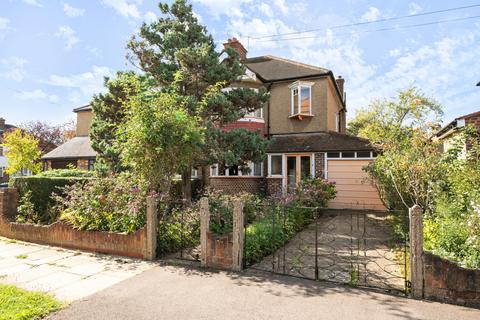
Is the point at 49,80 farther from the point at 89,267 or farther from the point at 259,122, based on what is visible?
the point at 89,267

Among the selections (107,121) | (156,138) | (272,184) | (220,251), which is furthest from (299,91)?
(220,251)

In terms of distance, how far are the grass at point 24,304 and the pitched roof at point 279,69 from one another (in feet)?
49.2

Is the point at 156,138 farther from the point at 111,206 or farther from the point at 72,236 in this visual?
the point at 72,236

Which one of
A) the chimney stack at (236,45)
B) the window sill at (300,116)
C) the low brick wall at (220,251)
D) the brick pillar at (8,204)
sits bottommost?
the low brick wall at (220,251)

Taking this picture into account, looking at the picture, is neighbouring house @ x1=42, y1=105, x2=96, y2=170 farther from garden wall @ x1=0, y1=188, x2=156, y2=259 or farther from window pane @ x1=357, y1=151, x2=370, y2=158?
window pane @ x1=357, y1=151, x2=370, y2=158

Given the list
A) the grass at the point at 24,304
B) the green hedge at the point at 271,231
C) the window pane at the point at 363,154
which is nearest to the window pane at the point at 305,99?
the window pane at the point at 363,154

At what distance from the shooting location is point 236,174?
52.9ft

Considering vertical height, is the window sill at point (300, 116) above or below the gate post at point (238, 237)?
above

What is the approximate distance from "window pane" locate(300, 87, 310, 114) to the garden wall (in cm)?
1229

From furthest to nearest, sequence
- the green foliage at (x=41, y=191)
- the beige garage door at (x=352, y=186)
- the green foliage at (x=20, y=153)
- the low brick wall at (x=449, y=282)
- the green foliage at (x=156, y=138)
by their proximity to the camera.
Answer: the green foliage at (x=20, y=153) → the beige garage door at (x=352, y=186) → the green foliage at (x=41, y=191) → the green foliage at (x=156, y=138) → the low brick wall at (x=449, y=282)

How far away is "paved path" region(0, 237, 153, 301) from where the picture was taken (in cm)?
534

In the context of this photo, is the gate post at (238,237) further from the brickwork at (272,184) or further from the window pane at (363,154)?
the window pane at (363,154)

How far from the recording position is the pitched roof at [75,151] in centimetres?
2070

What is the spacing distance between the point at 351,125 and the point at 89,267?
127 ft
